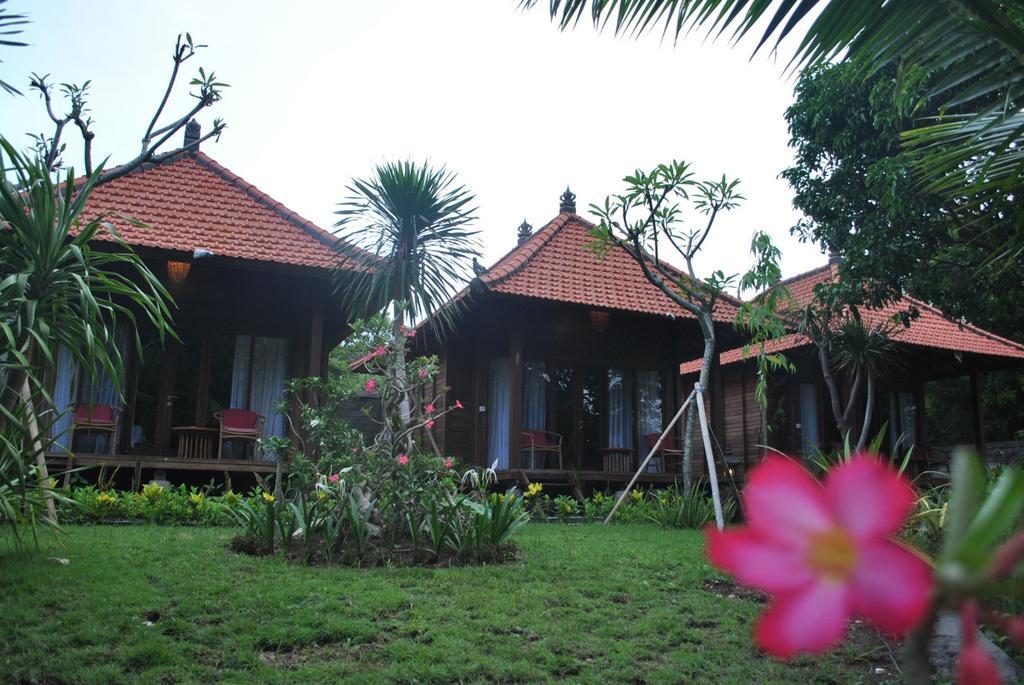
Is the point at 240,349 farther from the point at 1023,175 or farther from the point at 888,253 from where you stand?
the point at 1023,175

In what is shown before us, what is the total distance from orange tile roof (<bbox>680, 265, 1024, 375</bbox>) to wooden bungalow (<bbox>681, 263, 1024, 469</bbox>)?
2cm

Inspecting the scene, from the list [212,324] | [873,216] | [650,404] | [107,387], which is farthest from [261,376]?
[873,216]

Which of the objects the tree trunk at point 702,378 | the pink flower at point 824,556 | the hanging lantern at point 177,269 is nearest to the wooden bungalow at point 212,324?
the hanging lantern at point 177,269

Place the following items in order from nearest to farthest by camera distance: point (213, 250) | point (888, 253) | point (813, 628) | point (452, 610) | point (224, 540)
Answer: point (813, 628)
point (452, 610)
point (224, 540)
point (213, 250)
point (888, 253)

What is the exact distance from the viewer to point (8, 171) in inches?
187

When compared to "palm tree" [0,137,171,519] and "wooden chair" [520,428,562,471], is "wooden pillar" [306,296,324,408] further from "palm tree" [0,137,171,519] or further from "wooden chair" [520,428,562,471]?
"palm tree" [0,137,171,519]

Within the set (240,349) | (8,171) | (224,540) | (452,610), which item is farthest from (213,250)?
(452,610)

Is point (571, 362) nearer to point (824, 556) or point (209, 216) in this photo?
point (209, 216)

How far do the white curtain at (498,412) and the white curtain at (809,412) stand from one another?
7561mm

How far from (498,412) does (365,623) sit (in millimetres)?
9346

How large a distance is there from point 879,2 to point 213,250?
8.58m

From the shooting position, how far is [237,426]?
35.1 ft

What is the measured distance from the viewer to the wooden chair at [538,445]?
1262cm

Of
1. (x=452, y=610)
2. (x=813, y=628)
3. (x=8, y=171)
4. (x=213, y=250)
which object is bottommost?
(x=452, y=610)
